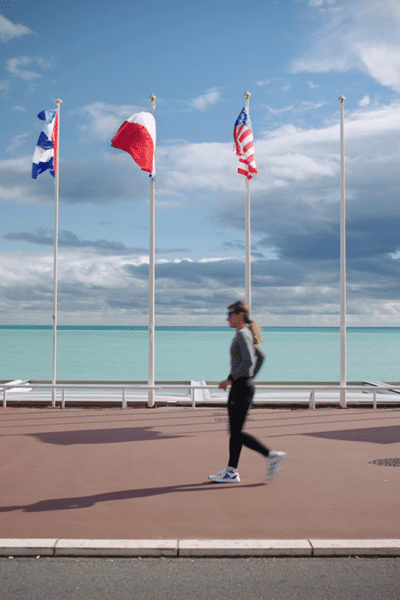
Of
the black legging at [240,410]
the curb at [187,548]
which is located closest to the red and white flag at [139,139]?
the black legging at [240,410]

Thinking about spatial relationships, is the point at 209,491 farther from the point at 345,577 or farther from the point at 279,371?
the point at 279,371

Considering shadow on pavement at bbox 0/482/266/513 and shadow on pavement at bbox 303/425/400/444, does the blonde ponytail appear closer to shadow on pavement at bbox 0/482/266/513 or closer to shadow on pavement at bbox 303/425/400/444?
shadow on pavement at bbox 0/482/266/513

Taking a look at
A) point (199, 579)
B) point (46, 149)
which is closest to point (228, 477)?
point (199, 579)

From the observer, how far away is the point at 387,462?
25.2ft

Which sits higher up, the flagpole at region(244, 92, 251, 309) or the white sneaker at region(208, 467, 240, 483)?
the flagpole at region(244, 92, 251, 309)

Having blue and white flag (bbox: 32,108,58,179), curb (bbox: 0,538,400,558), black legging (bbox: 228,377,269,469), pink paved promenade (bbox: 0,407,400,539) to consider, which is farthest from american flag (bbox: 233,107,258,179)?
curb (bbox: 0,538,400,558)

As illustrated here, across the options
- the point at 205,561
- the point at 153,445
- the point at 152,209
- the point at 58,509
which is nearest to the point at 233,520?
the point at 205,561

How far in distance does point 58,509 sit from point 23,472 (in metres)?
1.80

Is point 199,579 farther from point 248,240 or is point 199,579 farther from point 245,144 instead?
point 245,144

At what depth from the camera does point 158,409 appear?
529 inches

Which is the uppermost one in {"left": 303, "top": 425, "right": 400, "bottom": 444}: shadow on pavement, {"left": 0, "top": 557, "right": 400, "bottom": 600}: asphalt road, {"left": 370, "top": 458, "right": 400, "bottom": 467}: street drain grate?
{"left": 0, "top": 557, "right": 400, "bottom": 600}: asphalt road

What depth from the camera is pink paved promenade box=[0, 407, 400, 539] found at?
495 centimetres

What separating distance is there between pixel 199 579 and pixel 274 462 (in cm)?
250

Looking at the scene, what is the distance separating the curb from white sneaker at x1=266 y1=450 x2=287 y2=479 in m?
1.79
